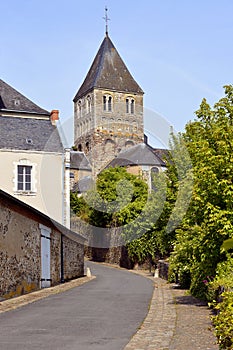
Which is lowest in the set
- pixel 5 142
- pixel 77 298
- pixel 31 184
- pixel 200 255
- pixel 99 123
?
pixel 77 298

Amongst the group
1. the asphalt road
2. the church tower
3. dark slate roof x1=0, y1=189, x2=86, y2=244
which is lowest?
the asphalt road

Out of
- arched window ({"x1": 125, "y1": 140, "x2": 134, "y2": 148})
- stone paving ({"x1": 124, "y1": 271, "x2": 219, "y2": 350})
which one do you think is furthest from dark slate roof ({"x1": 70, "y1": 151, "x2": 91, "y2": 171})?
stone paving ({"x1": 124, "y1": 271, "x2": 219, "y2": 350})

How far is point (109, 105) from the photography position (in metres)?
79.2

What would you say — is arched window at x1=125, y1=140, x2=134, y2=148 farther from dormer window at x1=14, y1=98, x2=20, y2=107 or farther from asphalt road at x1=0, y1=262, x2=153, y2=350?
asphalt road at x1=0, y1=262, x2=153, y2=350

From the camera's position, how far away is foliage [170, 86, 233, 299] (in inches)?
420

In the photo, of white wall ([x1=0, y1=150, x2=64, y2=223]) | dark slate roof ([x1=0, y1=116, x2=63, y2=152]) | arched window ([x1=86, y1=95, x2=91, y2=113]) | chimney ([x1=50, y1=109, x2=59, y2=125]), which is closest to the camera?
white wall ([x1=0, y1=150, x2=64, y2=223])

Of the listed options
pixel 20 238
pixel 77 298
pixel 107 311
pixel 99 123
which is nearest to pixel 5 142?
pixel 20 238

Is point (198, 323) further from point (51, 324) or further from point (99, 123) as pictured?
point (99, 123)

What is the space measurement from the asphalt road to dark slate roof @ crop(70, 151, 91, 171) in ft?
180

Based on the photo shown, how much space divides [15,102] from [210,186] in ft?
85.0

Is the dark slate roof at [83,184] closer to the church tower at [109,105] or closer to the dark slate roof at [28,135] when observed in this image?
the church tower at [109,105]

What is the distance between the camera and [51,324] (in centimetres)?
927

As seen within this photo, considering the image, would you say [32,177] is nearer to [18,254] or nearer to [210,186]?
[18,254]

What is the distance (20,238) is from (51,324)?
7.00m
